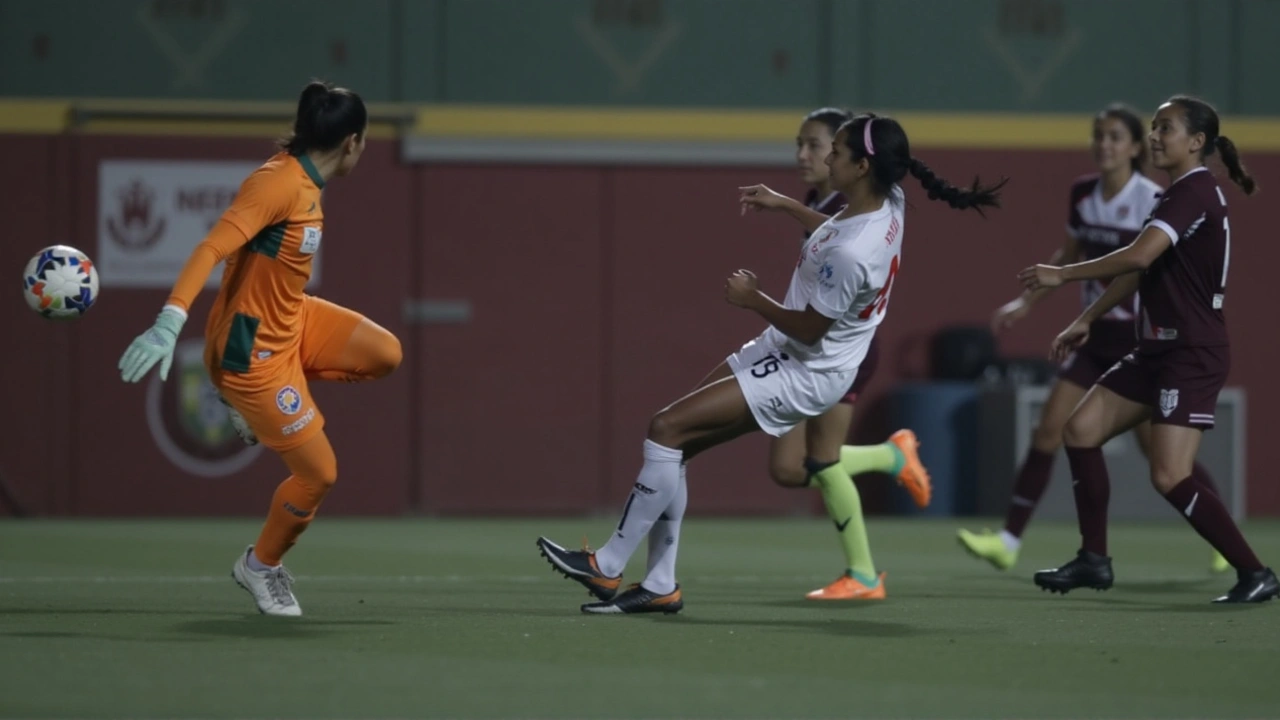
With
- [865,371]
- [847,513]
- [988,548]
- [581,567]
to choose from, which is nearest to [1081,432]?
[865,371]

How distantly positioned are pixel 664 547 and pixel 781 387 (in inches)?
31.6

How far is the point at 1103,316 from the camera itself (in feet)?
33.2

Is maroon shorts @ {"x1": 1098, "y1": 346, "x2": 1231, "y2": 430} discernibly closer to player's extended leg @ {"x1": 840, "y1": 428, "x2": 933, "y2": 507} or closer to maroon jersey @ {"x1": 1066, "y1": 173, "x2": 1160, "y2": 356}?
maroon jersey @ {"x1": 1066, "y1": 173, "x2": 1160, "y2": 356}

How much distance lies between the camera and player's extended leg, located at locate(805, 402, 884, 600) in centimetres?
902

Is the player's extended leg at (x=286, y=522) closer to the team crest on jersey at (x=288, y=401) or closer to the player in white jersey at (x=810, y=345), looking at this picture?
the team crest on jersey at (x=288, y=401)

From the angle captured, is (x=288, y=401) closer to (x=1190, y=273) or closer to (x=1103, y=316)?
(x=1190, y=273)

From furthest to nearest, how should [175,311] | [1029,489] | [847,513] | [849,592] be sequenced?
[1029,489] < [847,513] < [849,592] < [175,311]

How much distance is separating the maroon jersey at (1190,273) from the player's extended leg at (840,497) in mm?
1370

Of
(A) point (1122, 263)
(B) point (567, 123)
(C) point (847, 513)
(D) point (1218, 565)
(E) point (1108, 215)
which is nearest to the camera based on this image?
(A) point (1122, 263)

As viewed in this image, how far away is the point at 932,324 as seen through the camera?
1711cm

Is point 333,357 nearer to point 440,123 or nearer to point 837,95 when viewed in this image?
point 440,123

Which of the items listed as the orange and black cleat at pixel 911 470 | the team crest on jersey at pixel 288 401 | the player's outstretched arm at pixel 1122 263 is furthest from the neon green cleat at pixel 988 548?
the team crest on jersey at pixel 288 401

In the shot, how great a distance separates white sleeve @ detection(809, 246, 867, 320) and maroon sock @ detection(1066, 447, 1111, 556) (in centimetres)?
203

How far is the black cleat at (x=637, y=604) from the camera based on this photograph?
8.10 m
